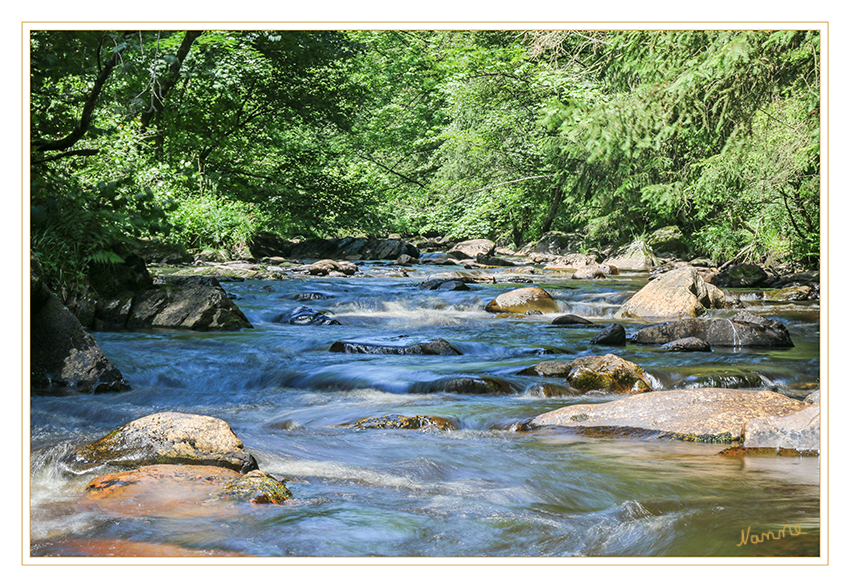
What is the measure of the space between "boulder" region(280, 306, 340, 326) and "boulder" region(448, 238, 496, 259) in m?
9.97

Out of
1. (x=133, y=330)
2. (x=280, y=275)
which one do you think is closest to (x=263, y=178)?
(x=280, y=275)

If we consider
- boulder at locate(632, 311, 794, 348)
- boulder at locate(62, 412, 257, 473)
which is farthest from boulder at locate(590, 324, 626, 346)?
boulder at locate(62, 412, 257, 473)

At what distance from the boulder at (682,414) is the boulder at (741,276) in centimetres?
777

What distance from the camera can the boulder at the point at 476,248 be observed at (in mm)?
18906

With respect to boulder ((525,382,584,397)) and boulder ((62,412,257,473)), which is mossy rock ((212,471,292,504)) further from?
boulder ((525,382,584,397))

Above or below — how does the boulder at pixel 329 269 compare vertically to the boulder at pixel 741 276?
above

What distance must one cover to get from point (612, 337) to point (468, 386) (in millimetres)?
2572

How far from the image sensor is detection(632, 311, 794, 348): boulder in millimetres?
6844

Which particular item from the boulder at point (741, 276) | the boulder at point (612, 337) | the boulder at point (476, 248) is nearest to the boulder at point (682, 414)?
the boulder at point (612, 337)

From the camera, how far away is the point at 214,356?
6.39 m

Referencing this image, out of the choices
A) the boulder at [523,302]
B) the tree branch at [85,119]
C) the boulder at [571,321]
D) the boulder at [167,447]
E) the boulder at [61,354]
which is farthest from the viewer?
the boulder at [523,302]

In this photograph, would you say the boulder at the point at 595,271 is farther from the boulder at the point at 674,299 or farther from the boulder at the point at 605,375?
the boulder at the point at 605,375
